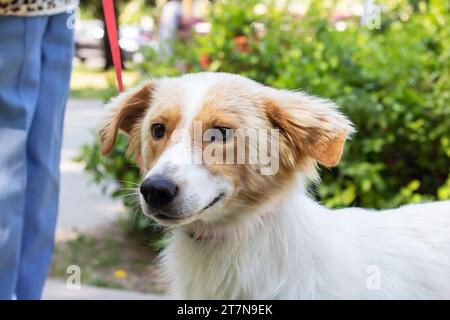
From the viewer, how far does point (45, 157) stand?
3.68 meters

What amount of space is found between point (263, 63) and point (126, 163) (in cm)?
132

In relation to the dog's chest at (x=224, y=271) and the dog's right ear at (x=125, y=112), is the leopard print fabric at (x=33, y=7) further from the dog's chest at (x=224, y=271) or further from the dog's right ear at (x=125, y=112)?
the dog's chest at (x=224, y=271)

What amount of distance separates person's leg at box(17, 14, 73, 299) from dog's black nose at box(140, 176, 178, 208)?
1.27 metres

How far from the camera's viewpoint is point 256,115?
2.84 m

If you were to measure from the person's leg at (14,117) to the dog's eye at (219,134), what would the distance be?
1.12 metres

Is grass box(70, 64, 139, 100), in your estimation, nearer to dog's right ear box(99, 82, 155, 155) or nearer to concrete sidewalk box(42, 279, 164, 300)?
concrete sidewalk box(42, 279, 164, 300)

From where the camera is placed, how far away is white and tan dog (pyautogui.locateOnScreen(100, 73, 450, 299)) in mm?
2686

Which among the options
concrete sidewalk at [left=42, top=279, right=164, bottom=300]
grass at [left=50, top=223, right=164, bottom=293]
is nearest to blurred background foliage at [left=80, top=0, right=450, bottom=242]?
grass at [left=50, top=223, right=164, bottom=293]

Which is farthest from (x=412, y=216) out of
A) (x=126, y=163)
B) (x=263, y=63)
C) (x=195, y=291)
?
(x=126, y=163)

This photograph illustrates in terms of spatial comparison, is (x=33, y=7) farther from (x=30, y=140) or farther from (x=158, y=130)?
(x=158, y=130)

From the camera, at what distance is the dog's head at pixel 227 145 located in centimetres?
260

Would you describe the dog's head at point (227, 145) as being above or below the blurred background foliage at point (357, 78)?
above

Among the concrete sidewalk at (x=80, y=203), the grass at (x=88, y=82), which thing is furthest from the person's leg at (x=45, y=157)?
the grass at (x=88, y=82)

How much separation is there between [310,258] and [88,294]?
8.18 ft
